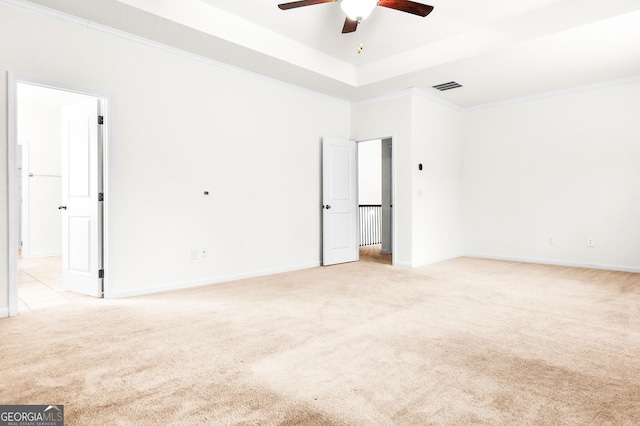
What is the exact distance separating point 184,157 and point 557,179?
18.8ft

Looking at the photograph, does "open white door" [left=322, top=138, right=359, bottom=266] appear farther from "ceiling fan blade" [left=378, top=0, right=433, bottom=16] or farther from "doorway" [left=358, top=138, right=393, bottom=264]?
"ceiling fan blade" [left=378, top=0, right=433, bottom=16]

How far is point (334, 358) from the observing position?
2.49m

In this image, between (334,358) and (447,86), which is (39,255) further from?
(447,86)

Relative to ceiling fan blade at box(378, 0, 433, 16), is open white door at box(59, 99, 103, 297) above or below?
below

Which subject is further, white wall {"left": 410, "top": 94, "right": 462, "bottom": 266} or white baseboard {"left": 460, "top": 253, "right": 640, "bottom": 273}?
white wall {"left": 410, "top": 94, "right": 462, "bottom": 266}

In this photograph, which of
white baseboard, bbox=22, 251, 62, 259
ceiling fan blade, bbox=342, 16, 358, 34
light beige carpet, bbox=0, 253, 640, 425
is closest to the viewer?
light beige carpet, bbox=0, 253, 640, 425

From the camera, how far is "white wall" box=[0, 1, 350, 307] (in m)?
3.71

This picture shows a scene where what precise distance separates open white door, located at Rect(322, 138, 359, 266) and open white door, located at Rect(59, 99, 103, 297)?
3.20 meters

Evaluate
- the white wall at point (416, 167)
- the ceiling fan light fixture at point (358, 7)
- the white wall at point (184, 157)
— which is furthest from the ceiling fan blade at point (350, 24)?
the white wall at point (416, 167)

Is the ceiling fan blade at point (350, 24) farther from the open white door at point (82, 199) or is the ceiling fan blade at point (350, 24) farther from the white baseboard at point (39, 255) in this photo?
the white baseboard at point (39, 255)

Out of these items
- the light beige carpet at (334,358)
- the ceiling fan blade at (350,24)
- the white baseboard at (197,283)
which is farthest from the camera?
the white baseboard at (197,283)

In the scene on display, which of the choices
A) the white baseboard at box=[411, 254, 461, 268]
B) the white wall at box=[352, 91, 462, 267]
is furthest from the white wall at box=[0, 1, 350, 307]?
the white baseboard at box=[411, 254, 461, 268]

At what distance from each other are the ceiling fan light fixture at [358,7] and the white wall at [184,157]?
2.16 m

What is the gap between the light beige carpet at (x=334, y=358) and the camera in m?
1.86
